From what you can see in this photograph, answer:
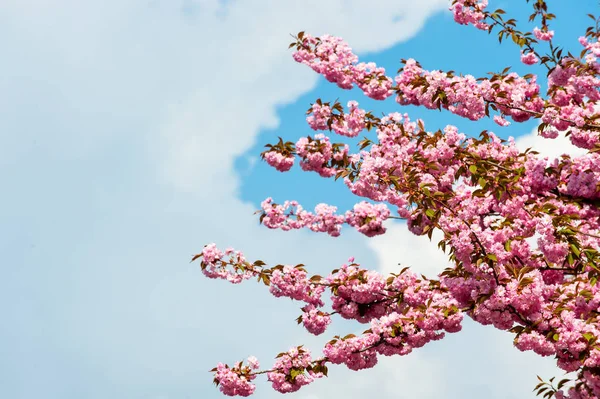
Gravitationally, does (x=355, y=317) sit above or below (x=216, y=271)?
below

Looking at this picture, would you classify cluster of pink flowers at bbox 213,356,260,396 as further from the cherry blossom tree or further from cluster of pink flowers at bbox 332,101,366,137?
cluster of pink flowers at bbox 332,101,366,137

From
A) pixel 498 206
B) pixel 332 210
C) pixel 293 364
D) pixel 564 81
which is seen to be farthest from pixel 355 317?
pixel 564 81

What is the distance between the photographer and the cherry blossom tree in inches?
303

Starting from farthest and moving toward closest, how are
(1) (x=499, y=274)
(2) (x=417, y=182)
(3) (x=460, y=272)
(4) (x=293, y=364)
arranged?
(4) (x=293, y=364)
(2) (x=417, y=182)
(3) (x=460, y=272)
(1) (x=499, y=274)

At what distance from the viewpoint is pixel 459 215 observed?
7.86 metres

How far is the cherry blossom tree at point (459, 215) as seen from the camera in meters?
7.69

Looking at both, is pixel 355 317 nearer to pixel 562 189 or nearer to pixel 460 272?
pixel 460 272

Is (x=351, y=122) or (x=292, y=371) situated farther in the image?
(x=351, y=122)

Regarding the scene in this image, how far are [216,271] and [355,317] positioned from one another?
6.69ft

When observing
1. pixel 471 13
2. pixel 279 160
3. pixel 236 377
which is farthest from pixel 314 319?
pixel 471 13

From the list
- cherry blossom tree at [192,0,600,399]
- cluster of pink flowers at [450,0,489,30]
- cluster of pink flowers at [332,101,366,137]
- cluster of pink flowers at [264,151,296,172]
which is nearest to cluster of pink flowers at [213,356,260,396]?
cherry blossom tree at [192,0,600,399]

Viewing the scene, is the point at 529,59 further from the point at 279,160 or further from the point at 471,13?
the point at 279,160

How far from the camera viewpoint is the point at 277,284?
10172 millimetres

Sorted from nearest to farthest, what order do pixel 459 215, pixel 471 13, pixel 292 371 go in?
pixel 459 215, pixel 292 371, pixel 471 13
